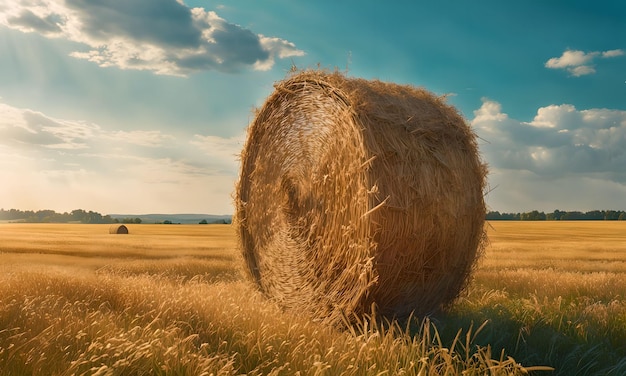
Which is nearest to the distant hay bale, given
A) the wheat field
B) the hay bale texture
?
the wheat field

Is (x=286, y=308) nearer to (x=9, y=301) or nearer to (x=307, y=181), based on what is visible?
(x=307, y=181)

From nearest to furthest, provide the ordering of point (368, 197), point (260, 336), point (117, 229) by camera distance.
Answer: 1. point (260, 336)
2. point (368, 197)
3. point (117, 229)

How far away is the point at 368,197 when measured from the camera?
17.2 ft

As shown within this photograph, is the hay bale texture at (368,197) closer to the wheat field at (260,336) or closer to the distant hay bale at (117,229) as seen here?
the wheat field at (260,336)

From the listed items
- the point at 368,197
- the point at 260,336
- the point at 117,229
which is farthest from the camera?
the point at 117,229

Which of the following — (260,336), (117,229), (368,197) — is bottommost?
(260,336)

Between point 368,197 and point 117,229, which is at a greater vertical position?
point 368,197

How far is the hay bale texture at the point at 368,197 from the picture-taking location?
213 inches

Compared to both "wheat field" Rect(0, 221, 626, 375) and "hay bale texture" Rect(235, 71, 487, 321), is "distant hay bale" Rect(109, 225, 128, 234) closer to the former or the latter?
"wheat field" Rect(0, 221, 626, 375)

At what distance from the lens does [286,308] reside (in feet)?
22.5

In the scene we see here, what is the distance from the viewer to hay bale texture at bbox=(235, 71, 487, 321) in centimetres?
540

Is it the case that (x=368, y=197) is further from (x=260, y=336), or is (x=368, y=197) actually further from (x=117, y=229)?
(x=117, y=229)

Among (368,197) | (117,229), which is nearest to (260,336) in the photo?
(368,197)

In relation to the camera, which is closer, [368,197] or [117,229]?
[368,197]
